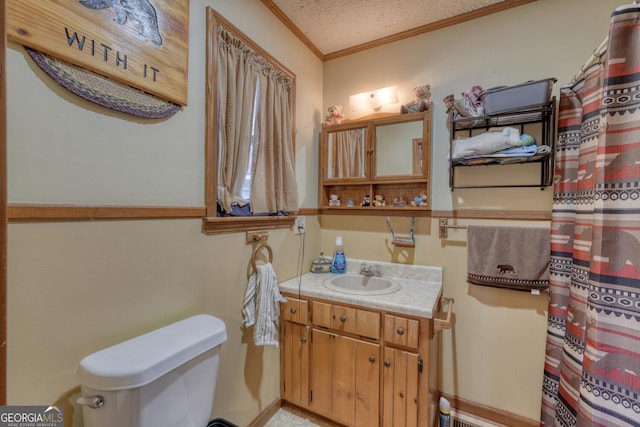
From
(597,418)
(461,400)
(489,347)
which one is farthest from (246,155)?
Result: (461,400)

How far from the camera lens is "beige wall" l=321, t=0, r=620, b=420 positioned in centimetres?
149

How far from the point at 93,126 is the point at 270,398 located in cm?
169

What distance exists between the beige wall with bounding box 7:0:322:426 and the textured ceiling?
1.28 feet

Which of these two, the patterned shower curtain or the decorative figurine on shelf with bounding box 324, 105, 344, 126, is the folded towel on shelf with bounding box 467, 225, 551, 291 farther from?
the decorative figurine on shelf with bounding box 324, 105, 344, 126

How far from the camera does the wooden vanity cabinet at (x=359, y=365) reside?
4.37ft

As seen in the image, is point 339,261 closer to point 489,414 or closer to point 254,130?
point 254,130

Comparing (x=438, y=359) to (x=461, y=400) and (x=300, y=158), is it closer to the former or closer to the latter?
(x=461, y=400)

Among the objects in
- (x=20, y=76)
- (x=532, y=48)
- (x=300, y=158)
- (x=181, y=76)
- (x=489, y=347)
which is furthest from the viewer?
(x=300, y=158)

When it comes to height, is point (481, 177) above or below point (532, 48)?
below

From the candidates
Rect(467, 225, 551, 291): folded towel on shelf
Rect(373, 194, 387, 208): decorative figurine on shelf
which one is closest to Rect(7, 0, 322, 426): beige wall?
Rect(373, 194, 387, 208): decorative figurine on shelf

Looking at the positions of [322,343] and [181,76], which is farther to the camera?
[322,343]

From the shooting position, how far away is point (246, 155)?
1.44 m

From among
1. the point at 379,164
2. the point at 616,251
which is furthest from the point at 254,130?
the point at 616,251

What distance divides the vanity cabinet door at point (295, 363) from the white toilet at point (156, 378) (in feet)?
2.17
